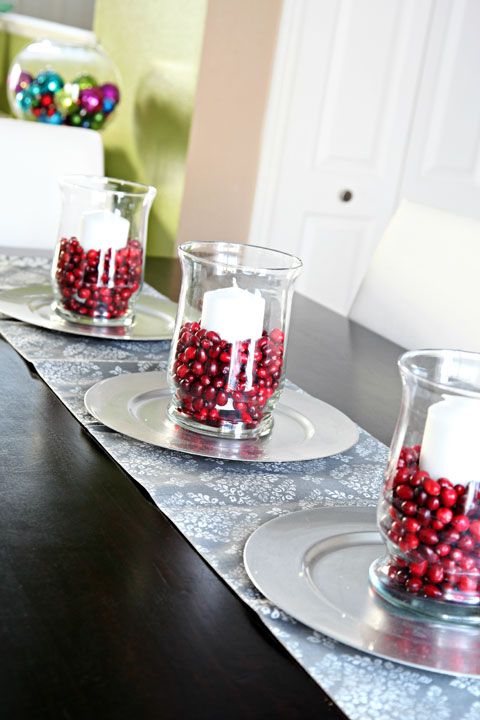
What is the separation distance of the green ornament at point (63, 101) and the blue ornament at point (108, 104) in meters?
0.10

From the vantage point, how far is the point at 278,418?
1.04 metres

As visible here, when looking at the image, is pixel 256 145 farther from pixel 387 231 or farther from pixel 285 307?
pixel 285 307

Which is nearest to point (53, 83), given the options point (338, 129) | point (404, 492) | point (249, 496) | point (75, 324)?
point (338, 129)

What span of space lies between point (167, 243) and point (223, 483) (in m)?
2.51

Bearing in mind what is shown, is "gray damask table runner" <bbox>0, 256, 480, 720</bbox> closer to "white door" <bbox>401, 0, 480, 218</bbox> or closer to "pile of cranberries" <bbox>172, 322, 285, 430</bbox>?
"pile of cranberries" <bbox>172, 322, 285, 430</bbox>

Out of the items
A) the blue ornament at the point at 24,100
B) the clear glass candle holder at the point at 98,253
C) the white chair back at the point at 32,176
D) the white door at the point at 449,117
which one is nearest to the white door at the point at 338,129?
the white door at the point at 449,117

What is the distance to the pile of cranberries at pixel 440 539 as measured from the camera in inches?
25.7

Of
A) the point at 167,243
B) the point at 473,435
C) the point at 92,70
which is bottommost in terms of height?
the point at 167,243

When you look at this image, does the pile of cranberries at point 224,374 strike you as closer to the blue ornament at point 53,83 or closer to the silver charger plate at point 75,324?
the silver charger plate at point 75,324

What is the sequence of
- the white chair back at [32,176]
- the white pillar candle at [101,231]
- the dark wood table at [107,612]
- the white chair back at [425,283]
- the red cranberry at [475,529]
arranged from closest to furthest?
the dark wood table at [107,612] → the red cranberry at [475,529] → the white pillar candle at [101,231] → the white chair back at [425,283] → the white chair back at [32,176]

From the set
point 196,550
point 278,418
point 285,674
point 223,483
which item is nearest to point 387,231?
point 278,418

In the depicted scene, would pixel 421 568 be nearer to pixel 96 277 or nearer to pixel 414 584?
pixel 414 584

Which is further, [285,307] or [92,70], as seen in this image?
[92,70]

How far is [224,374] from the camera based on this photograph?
36.5 inches
